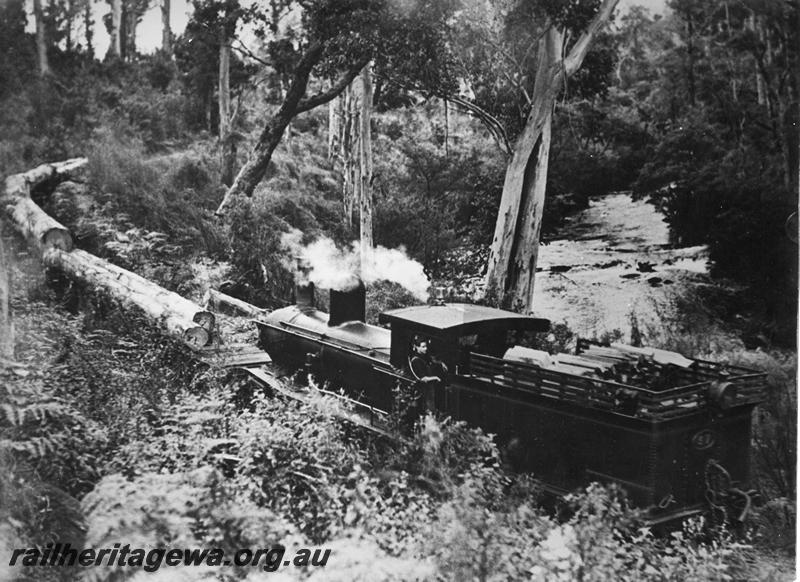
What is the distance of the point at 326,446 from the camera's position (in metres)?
4.24

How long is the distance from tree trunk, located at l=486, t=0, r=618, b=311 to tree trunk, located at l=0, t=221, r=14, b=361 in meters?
2.93

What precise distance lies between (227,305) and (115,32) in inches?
78.3

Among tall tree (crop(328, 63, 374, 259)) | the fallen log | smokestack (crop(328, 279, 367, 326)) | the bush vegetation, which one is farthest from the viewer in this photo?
smokestack (crop(328, 279, 367, 326))

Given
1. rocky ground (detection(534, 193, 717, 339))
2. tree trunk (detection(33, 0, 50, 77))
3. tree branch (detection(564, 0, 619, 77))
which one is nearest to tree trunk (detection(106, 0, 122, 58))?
tree trunk (detection(33, 0, 50, 77))

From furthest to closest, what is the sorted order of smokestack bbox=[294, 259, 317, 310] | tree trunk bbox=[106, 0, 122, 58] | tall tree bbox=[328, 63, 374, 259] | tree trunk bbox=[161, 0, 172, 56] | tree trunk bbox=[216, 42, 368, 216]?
smokestack bbox=[294, 259, 317, 310]
tall tree bbox=[328, 63, 374, 259]
tree trunk bbox=[216, 42, 368, 216]
tree trunk bbox=[161, 0, 172, 56]
tree trunk bbox=[106, 0, 122, 58]

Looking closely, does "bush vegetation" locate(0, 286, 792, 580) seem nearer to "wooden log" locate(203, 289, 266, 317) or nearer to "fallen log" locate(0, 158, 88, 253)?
"fallen log" locate(0, 158, 88, 253)

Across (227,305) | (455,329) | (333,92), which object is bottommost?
(227,305)

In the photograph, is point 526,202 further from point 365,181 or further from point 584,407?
point 584,407

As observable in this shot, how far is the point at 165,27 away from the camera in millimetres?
4336

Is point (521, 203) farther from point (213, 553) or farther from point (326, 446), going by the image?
point (213, 553)

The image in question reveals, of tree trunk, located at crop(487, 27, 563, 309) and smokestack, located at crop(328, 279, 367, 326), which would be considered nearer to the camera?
tree trunk, located at crop(487, 27, 563, 309)

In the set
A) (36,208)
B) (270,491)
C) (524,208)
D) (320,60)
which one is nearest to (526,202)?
(524,208)

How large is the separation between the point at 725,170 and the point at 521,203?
4.42 feet

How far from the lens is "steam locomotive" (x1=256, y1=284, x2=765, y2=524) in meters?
3.67
